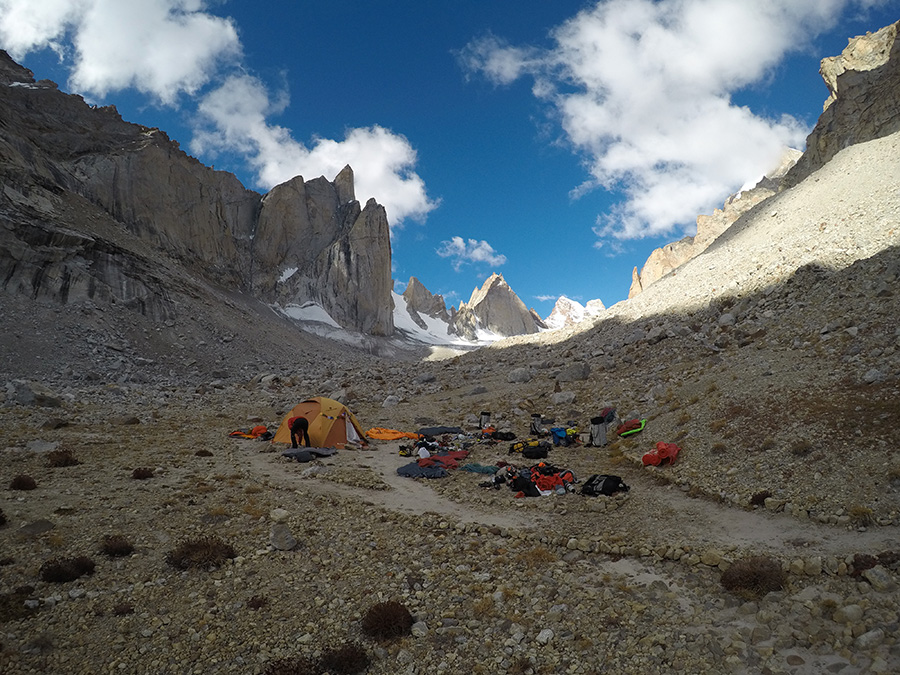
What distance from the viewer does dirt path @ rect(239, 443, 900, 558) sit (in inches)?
289

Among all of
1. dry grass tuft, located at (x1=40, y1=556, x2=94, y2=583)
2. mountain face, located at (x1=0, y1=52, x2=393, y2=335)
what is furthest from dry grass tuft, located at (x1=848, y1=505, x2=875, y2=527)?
mountain face, located at (x1=0, y1=52, x2=393, y2=335)

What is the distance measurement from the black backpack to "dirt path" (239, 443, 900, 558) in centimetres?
37

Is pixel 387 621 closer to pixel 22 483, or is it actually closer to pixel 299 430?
pixel 22 483

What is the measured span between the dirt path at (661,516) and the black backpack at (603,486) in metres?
0.37

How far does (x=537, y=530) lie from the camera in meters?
9.25

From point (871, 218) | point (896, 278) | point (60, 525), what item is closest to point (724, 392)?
point (896, 278)

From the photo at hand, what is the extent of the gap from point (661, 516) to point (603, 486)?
1739 millimetres

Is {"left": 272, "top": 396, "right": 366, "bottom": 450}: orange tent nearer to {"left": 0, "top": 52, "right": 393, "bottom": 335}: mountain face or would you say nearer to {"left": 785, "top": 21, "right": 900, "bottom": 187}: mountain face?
{"left": 0, "top": 52, "right": 393, "bottom": 335}: mountain face

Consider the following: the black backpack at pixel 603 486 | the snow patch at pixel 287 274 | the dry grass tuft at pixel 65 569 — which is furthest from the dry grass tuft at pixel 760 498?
the snow patch at pixel 287 274

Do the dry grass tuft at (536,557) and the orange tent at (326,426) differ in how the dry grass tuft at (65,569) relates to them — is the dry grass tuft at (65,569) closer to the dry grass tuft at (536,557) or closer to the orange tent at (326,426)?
the dry grass tuft at (536,557)

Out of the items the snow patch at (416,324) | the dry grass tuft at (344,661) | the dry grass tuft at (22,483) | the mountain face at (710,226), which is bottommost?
the dry grass tuft at (344,661)

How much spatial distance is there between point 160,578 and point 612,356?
24016 millimetres

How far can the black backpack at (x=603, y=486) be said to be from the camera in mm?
11078

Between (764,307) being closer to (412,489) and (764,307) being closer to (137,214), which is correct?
(412,489)
